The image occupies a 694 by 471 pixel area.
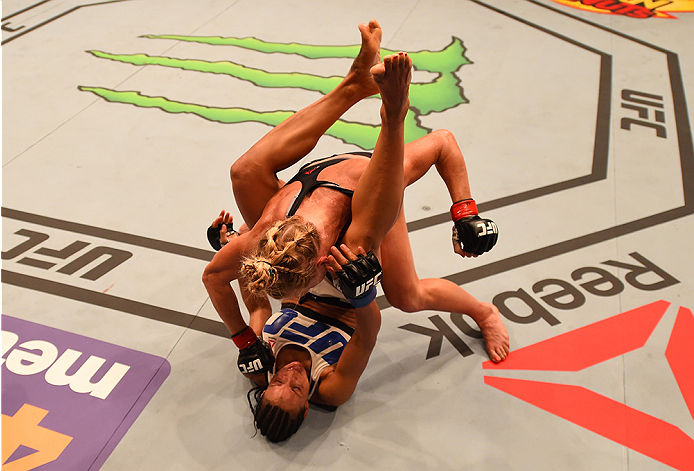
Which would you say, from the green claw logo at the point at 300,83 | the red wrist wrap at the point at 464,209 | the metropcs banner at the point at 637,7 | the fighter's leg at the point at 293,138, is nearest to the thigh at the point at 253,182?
the fighter's leg at the point at 293,138

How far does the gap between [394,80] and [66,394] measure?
5.94ft

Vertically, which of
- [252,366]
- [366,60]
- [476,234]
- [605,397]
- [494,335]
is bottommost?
[605,397]

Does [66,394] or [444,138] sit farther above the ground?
[444,138]

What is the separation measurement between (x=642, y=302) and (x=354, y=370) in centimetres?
144

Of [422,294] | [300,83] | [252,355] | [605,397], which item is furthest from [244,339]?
[300,83]

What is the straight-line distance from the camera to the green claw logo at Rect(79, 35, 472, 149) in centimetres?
388

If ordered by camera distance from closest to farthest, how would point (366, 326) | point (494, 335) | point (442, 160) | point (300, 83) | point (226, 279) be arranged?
1. point (366, 326)
2. point (226, 279)
3. point (442, 160)
4. point (494, 335)
5. point (300, 83)

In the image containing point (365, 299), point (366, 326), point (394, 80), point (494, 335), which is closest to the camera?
point (394, 80)

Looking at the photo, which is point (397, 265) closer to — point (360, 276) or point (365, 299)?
point (365, 299)

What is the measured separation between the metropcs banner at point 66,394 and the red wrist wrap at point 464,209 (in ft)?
4.49

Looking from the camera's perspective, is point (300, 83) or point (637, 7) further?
point (637, 7)

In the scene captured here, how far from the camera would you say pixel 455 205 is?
2.20 metres

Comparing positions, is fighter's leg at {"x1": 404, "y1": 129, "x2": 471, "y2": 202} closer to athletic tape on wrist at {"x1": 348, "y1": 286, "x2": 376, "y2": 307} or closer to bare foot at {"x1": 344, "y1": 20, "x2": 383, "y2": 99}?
bare foot at {"x1": 344, "y1": 20, "x2": 383, "y2": 99}

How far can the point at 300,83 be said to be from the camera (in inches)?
173
